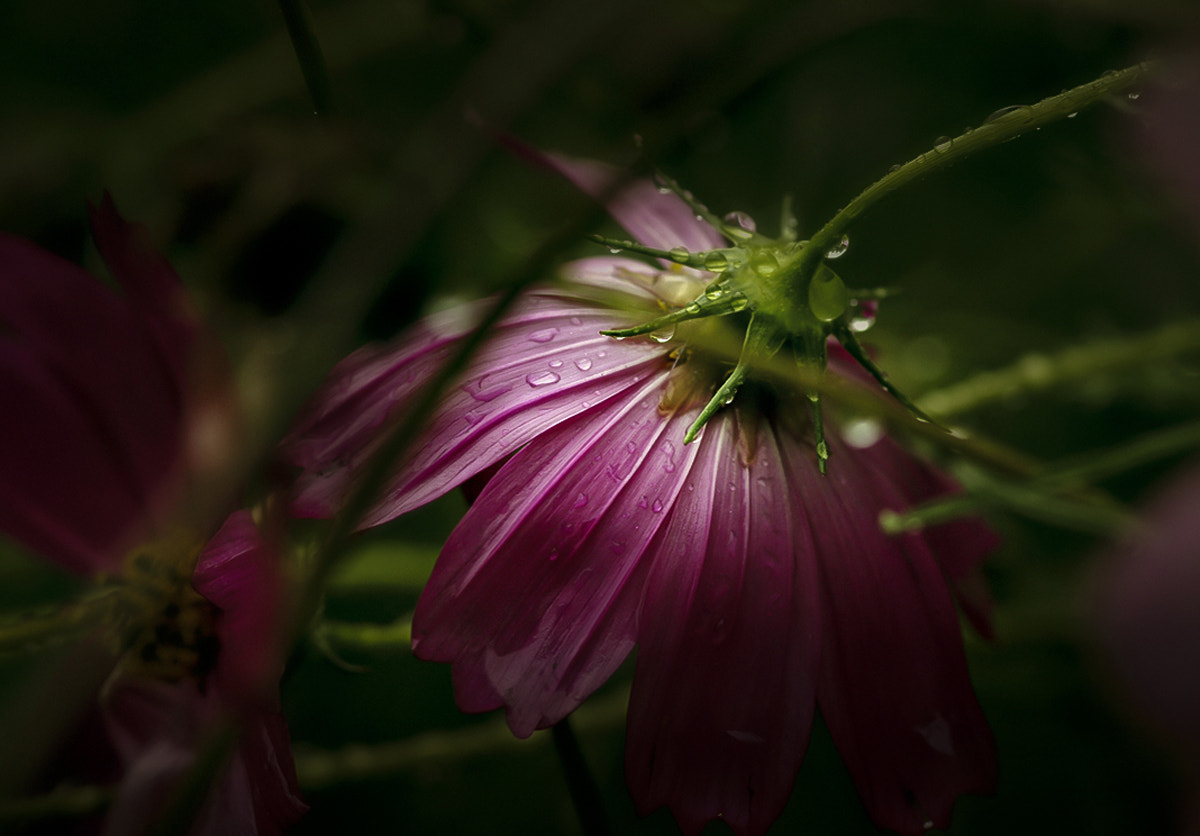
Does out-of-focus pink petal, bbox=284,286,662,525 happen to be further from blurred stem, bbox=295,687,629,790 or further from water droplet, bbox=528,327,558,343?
blurred stem, bbox=295,687,629,790

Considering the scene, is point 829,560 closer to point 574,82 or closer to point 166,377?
point 166,377

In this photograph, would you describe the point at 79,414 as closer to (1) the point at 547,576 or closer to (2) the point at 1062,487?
(1) the point at 547,576

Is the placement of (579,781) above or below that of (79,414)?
below

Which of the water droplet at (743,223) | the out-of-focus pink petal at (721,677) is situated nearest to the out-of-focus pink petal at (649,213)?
the water droplet at (743,223)

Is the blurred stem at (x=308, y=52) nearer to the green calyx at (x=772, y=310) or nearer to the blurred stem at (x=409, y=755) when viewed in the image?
the green calyx at (x=772, y=310)

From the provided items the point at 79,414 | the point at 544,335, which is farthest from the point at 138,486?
the point at 544,335
